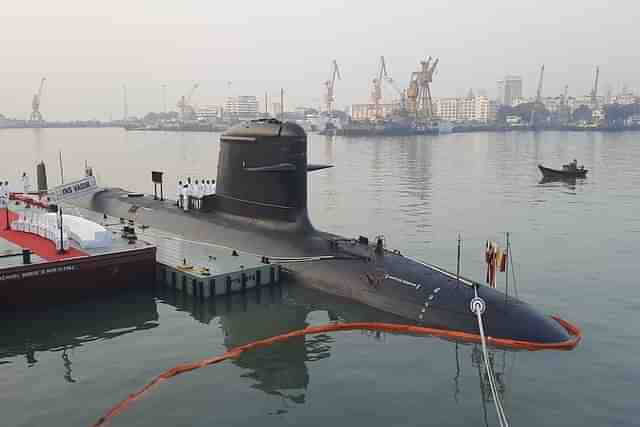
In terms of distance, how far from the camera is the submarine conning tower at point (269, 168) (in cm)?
2070

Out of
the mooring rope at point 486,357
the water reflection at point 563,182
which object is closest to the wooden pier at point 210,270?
the mooring rope at point 486,357

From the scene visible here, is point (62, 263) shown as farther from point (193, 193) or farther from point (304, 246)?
point (193, 193)

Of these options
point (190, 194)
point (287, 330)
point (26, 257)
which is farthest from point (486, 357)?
point (190, 194)

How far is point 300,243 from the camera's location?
Result: 20.6 metres

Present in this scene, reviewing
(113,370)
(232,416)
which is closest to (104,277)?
(113,370)

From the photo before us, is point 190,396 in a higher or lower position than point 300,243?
lower

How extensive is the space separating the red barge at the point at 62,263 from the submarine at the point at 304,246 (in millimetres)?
3646

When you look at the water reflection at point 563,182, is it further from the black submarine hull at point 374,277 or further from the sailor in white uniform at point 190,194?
the black submarine hull at point 374,277

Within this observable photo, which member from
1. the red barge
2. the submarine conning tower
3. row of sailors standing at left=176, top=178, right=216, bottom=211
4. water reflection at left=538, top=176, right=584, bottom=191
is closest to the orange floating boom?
the submarine conning tower

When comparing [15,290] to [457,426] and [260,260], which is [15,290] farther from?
[457,426]

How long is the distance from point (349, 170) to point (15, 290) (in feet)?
183

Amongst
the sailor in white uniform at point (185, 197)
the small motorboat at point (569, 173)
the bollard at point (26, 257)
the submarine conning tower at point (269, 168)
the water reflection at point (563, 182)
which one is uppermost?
the submarine conning tower at point (269, 168)

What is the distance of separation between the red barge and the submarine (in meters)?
3.65

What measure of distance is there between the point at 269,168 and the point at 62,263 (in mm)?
7143
